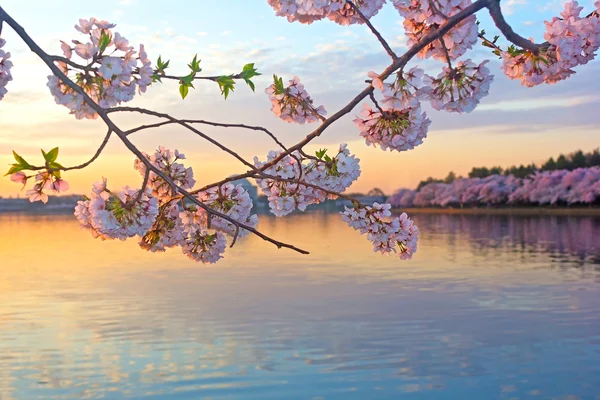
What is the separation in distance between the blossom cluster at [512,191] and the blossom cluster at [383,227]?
268 ft

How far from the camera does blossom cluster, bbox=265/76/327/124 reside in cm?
504

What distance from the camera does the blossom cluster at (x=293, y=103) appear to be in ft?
16.5

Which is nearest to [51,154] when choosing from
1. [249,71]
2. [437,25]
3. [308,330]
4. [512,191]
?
[249,71]

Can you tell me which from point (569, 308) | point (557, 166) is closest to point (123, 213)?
point (569, 308)

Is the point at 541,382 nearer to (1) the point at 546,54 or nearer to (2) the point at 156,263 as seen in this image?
(1) the point at 546,54

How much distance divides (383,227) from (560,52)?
58.2 inches

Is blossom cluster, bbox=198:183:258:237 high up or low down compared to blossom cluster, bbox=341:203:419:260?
up

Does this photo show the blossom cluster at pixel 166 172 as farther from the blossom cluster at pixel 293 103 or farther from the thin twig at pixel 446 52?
the thin twig at pixel 446 52

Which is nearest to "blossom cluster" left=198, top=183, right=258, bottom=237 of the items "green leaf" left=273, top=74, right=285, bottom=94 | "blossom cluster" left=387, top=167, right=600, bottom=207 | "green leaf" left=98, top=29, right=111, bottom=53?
"green leaf" left=273, top=74, right=285, bottom=94

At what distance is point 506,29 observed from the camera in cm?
413

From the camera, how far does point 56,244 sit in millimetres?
53250

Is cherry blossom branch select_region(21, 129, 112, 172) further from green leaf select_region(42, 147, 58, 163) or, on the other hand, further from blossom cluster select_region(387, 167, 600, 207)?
blossom cluster select_region(387, 167, 600, 207)

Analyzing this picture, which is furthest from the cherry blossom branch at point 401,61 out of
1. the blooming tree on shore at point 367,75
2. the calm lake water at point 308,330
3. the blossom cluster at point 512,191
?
the blossom cluster at point 512,191

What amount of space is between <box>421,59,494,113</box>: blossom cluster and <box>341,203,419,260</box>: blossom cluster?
79 cm
